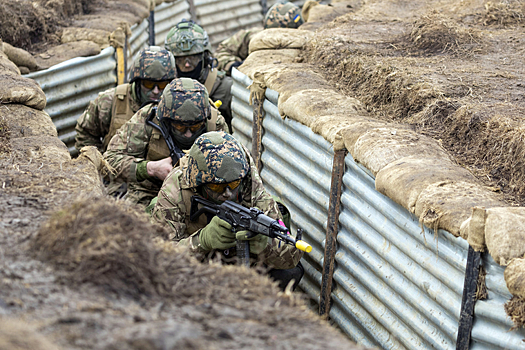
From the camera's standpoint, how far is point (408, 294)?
3.65 metres

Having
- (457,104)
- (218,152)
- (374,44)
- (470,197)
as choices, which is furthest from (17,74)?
(470,197)

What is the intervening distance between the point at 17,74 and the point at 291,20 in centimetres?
452

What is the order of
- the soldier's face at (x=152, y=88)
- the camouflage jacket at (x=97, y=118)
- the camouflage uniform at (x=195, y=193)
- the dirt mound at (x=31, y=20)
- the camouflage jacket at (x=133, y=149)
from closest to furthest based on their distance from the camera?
the camouflage uniform at (x=195, y=193)
the camouflage jacket at (x=133, y=149)
the soldier's face at (x=152, y=88)
the camouflage jacket at (x=97, y=118)
the dirt mound at (x=31, y=20)

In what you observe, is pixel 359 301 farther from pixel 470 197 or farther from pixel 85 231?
pixel 85 231

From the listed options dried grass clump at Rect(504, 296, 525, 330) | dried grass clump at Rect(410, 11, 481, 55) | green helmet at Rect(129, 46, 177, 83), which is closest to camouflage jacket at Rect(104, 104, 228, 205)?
green helmet at Rect(129, 46, 177, 83)

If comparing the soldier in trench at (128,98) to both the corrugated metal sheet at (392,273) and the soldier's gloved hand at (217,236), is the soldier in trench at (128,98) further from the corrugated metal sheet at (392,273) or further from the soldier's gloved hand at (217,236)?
the corrugated metal sheet at (392,273)

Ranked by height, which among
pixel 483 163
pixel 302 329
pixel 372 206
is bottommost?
pixel 372 206

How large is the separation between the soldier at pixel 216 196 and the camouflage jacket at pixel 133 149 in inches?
40.3

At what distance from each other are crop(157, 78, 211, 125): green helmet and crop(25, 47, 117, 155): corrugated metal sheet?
5.96 ft

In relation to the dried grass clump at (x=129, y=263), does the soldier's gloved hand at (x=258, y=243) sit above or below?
below

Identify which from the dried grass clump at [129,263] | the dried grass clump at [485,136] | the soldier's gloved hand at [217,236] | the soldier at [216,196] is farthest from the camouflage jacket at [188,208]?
the dried grass clump at [129,263]

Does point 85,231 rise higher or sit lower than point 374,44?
higher

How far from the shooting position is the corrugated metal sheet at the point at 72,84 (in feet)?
21.4

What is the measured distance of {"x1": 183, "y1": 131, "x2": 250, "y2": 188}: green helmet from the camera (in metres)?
4.07
